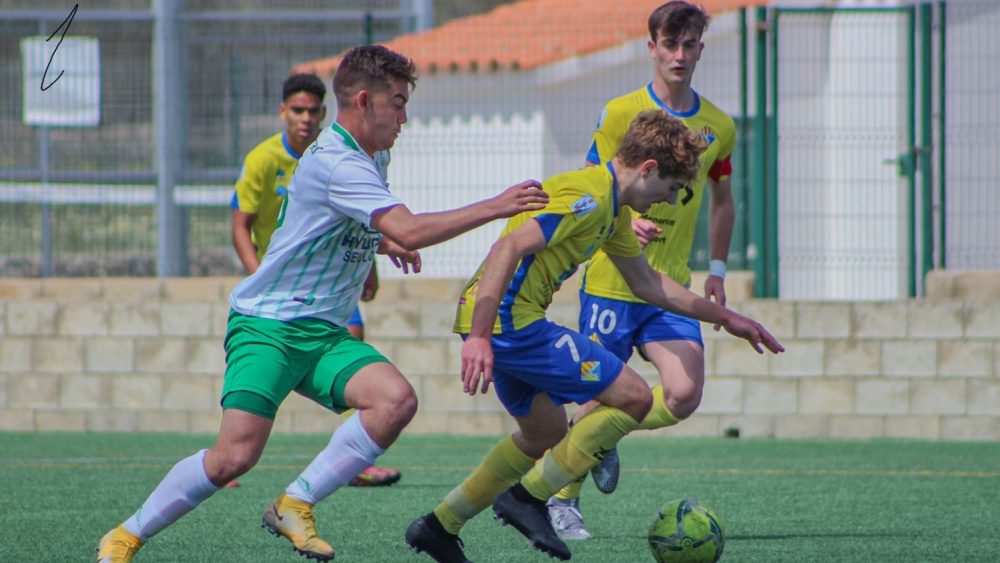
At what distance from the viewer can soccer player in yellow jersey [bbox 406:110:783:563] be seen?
5.78 metres

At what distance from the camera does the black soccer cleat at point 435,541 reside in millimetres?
5754

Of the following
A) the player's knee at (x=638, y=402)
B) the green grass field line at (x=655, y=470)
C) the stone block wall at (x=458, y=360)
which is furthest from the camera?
the stone block wall at (x=458, y=360)

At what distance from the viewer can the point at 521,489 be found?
6082 millimetres

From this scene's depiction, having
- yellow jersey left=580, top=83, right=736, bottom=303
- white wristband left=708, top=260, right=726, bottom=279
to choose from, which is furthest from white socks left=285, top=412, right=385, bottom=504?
white wristband left=708, top=260, right=726, bottom=279

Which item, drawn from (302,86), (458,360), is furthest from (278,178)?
(458,360)

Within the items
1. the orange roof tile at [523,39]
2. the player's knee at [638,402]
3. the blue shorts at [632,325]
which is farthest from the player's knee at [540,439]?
the orange roof tile at [523,39]

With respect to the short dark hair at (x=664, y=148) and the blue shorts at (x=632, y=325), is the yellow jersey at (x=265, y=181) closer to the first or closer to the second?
the blue shorts at (x=632, y=325)

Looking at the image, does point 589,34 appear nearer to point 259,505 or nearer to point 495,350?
point 259,505

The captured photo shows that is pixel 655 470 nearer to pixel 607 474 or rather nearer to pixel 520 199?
pixel 607 474

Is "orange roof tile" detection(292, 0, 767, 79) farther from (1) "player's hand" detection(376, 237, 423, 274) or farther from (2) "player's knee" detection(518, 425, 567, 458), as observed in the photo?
(2) "player's knee" detection(518, 425, 567, 458)

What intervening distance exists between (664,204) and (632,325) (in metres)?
0.59

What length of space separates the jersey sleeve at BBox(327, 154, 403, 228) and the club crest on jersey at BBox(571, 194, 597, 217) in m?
0.72

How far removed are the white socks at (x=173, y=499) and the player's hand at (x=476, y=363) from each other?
3.00 feet

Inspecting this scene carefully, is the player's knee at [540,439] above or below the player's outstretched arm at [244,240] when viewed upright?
below
